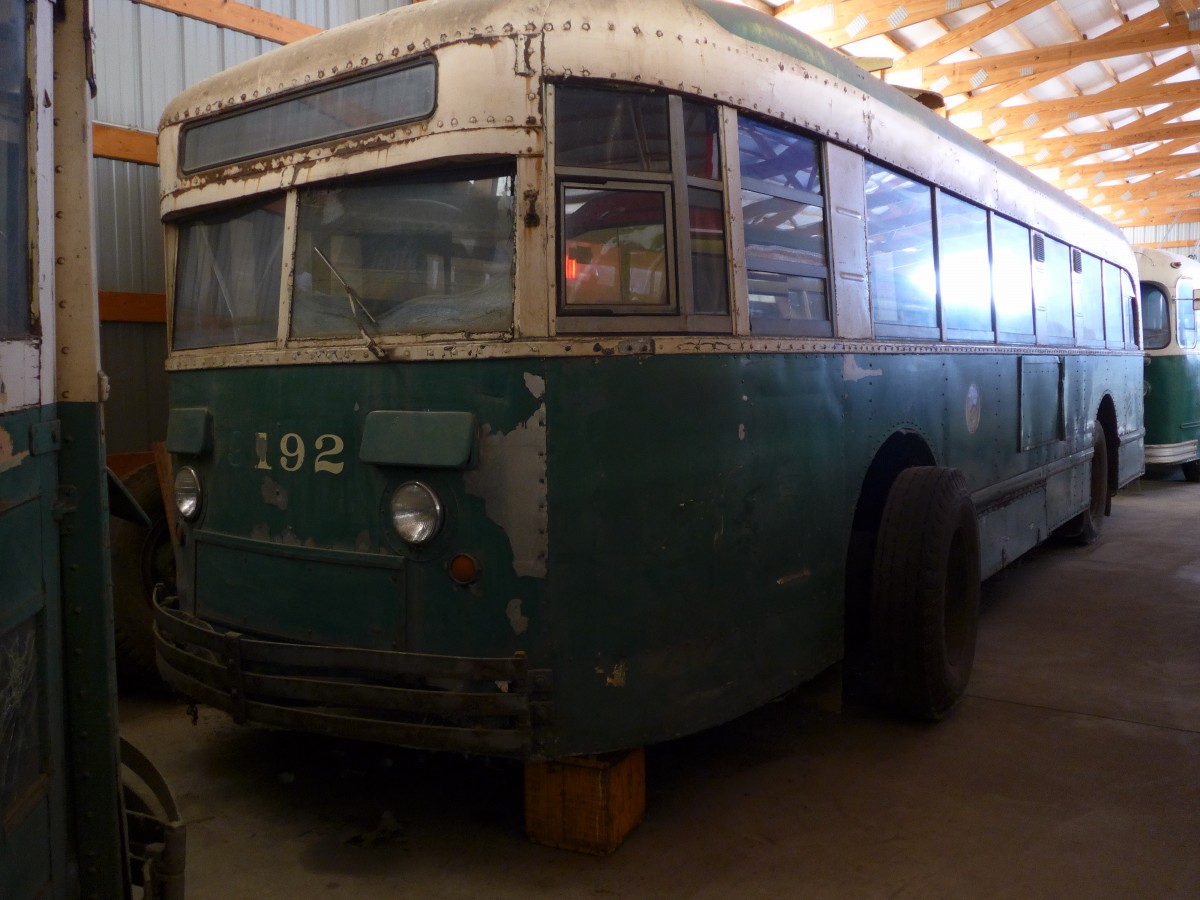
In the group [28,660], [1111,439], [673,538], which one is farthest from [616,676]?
[1111,439]

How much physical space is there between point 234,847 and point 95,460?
1.97m

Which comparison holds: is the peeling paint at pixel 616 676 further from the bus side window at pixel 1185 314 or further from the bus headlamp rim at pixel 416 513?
the bus side window at pixel 1185 314

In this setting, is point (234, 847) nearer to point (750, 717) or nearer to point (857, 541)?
point (750, 717)

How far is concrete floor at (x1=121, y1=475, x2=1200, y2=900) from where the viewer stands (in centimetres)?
307

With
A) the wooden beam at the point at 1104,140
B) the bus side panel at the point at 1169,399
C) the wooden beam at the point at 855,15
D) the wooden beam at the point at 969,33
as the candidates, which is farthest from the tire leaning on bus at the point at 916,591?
the wooden beam at the point at 1104,140

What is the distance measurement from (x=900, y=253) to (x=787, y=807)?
2405 mm

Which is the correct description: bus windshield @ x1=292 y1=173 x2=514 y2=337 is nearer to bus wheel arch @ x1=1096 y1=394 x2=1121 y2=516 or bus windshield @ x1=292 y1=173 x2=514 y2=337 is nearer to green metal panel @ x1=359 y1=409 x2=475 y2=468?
green metal panel @ x1=359 y1=409 x2=475 y2=468

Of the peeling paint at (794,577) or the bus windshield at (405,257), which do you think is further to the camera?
the peeling paint at (794,577)

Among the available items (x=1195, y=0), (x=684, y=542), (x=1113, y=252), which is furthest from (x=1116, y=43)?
(x=684, y=542)

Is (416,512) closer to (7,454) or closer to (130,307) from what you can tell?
(7,454)

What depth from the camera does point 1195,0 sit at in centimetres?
1041

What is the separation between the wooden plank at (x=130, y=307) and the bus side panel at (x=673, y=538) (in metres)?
3.28

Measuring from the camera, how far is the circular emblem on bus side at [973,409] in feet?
17.1

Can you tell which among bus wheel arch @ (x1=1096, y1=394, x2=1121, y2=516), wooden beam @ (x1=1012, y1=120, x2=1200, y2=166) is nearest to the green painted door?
bus wheel arch @ (x1=1096, y1=394, x2=1121, y2=516)
